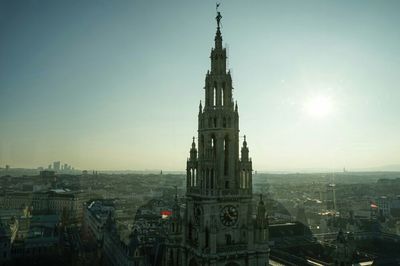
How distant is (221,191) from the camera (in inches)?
1409

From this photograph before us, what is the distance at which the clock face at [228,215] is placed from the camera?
35.8 metres

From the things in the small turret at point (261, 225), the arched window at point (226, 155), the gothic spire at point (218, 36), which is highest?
the gothic spire at point (218, 36)

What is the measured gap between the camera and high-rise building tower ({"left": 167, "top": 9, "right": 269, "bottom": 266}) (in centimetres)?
3528

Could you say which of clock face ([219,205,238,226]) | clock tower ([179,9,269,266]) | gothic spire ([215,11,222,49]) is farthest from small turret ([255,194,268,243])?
gothic spire ([215,11,222,49])

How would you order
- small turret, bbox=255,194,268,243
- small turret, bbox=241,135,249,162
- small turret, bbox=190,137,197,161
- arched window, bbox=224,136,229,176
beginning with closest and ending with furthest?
1. small turret, bbox=255,194,268,243
2. arched window, bbox=224,136,229,176
3. small turret, bbox=241,135,249,162
4. small turret, bbox=190,137,197,161

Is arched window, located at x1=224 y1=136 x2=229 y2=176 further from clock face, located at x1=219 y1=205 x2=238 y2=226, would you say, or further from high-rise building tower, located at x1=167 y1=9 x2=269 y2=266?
clock face, located at x1=219 y1=205 x2=238 y2=226

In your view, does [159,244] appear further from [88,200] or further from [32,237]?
[88,200]

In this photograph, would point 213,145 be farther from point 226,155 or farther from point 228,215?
point 228,215

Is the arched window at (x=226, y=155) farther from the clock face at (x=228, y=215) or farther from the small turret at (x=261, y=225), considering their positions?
the small turret at (x=261, y=225)

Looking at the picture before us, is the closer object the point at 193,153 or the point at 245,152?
the point at 245,152

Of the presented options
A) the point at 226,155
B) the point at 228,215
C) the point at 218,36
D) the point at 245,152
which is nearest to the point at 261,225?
the point at 228,215

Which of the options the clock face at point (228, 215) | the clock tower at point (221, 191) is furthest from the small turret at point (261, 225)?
the clock face at point (228, 215)

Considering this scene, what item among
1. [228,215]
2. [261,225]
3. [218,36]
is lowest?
[261,225]

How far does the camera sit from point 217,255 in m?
34.4
